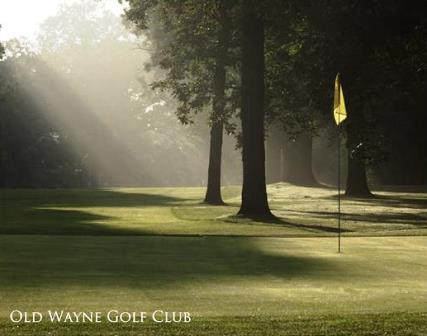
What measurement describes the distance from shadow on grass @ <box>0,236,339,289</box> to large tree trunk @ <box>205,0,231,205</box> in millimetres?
15141

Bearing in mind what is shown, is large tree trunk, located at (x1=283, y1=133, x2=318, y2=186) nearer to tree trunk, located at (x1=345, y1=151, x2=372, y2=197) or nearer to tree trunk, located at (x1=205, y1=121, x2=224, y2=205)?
tree trunk, located at (x1=345, y1=151, x2=372, y2=197)

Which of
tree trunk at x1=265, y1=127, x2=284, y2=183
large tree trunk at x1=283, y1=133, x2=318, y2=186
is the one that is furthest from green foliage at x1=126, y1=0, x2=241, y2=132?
tree trunk at x1=265, y1=127, x2=284, y2=183

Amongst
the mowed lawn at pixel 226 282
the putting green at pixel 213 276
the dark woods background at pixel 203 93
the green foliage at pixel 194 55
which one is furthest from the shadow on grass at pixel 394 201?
the putting green at pixel 213 276

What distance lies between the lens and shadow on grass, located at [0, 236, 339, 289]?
12.7 m

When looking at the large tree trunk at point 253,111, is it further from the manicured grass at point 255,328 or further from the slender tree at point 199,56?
the manicured grass at point 255,328

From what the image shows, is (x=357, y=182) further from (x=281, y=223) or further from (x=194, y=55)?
(x=281, y=223)

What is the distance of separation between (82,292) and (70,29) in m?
128

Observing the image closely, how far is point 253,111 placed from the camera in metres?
34.1

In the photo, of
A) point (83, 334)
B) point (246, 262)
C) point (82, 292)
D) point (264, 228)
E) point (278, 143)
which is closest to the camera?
point (83, 334)

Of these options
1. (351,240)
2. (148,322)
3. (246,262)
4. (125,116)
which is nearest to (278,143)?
(125,116)

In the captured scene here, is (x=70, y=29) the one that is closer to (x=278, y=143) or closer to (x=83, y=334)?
(x=278, y=143)

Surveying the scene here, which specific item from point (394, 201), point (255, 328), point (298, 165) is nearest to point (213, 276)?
point (255, 328)

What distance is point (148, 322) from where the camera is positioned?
9.31 m

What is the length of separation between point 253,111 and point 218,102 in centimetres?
494
